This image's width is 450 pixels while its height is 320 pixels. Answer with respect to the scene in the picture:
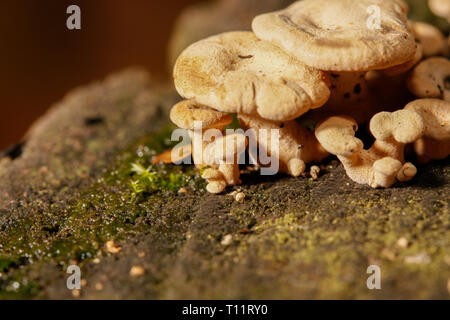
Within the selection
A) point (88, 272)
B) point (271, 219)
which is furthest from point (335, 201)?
point (88, 272)

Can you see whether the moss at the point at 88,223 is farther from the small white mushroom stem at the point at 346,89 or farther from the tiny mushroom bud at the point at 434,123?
the tiny mushroom bud at the point at 434,123

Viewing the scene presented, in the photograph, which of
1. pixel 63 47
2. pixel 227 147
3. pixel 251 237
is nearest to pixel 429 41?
pixel 227 147

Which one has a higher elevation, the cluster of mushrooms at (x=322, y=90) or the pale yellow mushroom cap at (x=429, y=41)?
the pale yellow mushroom cap at (x=429, y=41)

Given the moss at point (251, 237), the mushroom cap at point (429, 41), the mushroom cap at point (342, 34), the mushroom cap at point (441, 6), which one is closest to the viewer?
the moss at point (251, 237)

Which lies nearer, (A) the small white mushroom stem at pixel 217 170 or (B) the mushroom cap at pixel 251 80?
(B) the mushroom cap at pixel 251 80

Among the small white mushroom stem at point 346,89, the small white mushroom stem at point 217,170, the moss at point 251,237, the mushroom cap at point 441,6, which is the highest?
the mushroom cap at point 441,6

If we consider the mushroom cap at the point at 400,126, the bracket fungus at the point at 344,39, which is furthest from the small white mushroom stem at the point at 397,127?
the bracket fungus at the point at 344,39
